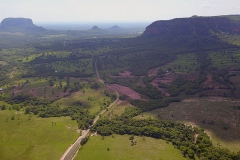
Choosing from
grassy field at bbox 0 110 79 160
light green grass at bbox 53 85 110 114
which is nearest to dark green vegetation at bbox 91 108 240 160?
grassy field at bbox 0 110 79 160

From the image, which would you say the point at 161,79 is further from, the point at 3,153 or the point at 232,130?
the point at 3,153

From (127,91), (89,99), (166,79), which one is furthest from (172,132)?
(166,79)

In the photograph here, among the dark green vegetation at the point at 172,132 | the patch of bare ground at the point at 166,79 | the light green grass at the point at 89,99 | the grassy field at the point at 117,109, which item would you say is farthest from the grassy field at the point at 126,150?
the patch of bare ground at the point at 166,79

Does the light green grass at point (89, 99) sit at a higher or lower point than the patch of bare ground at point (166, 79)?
lower

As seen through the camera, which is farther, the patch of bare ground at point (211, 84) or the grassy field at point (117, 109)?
the patch of bare ground at point (211, 84)

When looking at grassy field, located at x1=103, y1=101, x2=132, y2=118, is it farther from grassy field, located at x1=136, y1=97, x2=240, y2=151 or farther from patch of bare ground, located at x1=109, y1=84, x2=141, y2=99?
grassy field, located at x1=136, y1=97, x2=240, y2=151

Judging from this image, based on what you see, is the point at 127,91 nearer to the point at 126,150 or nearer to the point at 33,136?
the point at 126,150

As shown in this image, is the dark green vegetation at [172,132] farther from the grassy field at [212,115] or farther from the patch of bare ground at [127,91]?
the patch of bare ground at [127,91]

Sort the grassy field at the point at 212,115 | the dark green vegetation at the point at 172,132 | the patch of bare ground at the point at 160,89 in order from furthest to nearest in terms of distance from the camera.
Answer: the patch of bare ground at the point at 160,89
the grassy field at the point at 212,115
the dark green vegetation at the point at 172,132

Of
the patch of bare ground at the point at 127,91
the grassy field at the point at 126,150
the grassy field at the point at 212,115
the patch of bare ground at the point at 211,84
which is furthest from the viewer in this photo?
the patch of bare ground at the point at 211,84
